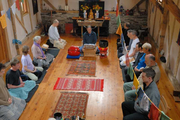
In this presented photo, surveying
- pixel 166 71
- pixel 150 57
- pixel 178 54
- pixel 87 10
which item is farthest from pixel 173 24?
pixel 87 10

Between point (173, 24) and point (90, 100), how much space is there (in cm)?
339

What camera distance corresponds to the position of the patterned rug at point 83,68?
5.81 m

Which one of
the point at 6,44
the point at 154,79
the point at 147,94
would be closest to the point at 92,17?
the point at 6,44

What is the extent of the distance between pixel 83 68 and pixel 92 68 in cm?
30

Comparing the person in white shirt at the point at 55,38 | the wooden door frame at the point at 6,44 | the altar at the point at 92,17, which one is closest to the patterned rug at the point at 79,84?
the wooden door frame at the point at 6,44

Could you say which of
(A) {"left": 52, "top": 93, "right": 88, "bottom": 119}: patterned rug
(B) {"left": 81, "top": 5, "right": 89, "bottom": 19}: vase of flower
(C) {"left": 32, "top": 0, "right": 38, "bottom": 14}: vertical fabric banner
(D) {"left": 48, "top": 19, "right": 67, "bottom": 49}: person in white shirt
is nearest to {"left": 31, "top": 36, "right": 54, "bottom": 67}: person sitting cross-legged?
(D) {"left": 48, "top": 19, "right": 67, "bottom": 49}: person in white shirt

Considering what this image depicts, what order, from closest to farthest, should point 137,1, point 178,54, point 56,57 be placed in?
point 178,54 < point 56,57 < point 137,1

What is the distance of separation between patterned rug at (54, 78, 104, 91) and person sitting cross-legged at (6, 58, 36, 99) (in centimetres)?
79

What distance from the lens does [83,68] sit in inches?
241

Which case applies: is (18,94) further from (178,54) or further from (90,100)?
(178,54)

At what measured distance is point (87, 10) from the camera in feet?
31.8

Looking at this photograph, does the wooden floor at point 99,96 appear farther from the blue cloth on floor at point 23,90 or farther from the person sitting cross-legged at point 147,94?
the person sitting cross-legged at point 147,94

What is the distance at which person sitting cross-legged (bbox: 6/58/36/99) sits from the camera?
13.8 feet

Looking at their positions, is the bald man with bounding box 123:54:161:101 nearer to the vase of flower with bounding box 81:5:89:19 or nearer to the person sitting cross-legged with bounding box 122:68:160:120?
the person sitting cross-legged with bounding box 122:68:160:120
